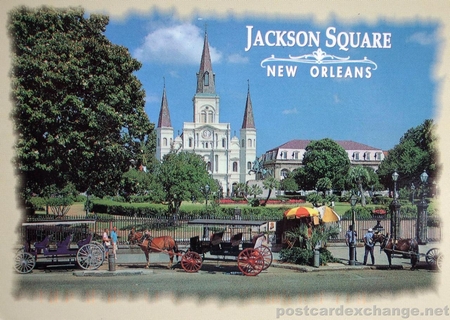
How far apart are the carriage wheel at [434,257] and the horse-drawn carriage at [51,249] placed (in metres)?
7.39

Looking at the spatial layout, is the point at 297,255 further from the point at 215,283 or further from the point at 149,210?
the point at 149,210

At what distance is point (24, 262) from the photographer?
1055 centimetres

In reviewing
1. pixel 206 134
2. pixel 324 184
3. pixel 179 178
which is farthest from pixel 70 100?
pixel 324 184

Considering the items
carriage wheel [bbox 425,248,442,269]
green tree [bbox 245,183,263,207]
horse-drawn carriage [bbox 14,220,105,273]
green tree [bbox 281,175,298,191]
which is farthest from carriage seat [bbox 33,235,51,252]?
green tree [bbox 245,183,263,207]

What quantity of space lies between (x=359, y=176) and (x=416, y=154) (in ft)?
10.0

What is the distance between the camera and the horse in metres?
11.4

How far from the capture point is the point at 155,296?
1026 centimetres

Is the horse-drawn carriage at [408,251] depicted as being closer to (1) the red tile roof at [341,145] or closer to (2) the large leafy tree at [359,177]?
(1) the red tile roof at [341,145]

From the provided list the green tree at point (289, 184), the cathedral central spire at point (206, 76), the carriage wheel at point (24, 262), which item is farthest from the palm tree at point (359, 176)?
the carriage wheel at point (24, 262)

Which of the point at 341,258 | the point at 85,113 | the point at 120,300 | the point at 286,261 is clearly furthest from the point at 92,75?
the point at 341,258

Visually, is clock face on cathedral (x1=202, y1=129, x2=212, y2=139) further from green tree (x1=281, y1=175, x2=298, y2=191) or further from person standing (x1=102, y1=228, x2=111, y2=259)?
person standing (x1=102, y1=228, x2=111, y2=259)

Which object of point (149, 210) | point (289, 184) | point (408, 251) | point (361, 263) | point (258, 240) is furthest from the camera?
point (149, 210)

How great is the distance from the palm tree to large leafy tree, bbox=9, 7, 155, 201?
618 cm

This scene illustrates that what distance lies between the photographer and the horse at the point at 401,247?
1145 cm
